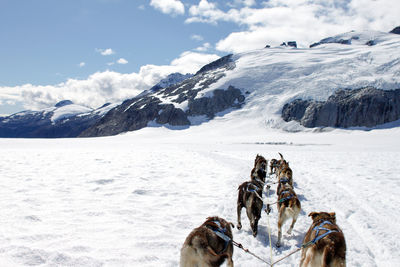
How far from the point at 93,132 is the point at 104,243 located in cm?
11057

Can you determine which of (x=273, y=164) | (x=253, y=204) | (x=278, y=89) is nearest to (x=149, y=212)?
(x=253, y=204)

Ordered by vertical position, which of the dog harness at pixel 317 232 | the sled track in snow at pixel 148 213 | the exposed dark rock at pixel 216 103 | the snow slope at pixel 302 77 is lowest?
the sled track in snow at pixel 148 213

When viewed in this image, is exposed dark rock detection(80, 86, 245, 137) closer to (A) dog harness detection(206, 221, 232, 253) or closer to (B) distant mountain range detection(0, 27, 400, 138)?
(B) distant mountain range detection(0, 27, 400, 138)

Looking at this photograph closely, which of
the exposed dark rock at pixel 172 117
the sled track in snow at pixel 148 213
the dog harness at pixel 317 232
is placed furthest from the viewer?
the exposed dark rock at pixel 172 117

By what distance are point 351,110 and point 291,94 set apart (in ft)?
51.7

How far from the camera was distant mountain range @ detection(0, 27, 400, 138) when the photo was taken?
60219 millimetres

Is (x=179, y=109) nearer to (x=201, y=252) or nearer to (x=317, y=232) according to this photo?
(x=317, y=232)

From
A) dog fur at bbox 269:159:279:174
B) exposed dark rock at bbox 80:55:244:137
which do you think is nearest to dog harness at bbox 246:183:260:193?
dog fur at bbox 269:159:279:174

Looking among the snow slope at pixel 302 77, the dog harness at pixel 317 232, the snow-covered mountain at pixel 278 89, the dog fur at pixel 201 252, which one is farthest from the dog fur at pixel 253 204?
the snow-covered mountain at pixel 278 89

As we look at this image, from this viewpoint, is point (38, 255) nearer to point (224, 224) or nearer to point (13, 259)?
point (13, 259)

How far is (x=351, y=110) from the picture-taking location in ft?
196

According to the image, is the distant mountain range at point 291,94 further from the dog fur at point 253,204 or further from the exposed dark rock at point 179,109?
the dog fur at point 253,204

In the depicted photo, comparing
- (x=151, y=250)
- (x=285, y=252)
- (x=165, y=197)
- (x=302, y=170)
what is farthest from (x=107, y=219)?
(x=302, y=170)

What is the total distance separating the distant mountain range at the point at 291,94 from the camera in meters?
60.2
